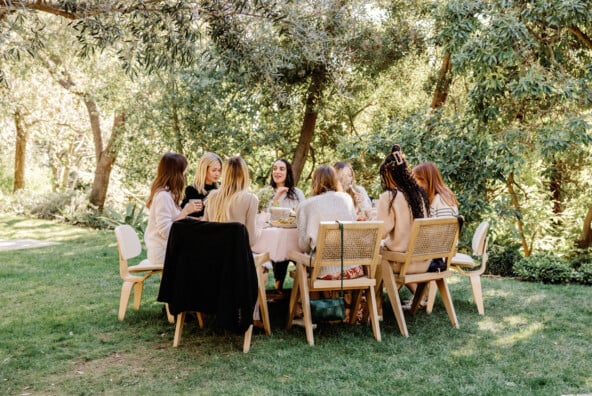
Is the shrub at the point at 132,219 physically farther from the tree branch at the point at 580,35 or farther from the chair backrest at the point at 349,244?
the tree branch at the point at 580,35

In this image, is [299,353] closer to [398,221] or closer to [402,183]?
[398,221]

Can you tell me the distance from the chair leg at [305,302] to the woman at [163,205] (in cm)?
120

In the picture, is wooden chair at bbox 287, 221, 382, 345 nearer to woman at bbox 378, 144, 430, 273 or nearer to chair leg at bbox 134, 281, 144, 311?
woman at bbox 378, 144, 430, 273

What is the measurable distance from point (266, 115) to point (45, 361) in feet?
24.4

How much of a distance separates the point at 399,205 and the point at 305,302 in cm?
114

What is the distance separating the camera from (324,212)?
14.8ft

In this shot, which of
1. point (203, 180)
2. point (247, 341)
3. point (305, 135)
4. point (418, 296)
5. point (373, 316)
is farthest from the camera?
point (305, 135)

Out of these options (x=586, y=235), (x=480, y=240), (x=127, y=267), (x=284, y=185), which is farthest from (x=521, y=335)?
(x=586, y=235)

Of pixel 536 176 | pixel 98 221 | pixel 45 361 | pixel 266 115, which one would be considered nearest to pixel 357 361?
pixel 45 361

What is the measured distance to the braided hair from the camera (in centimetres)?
472

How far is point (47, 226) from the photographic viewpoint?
1273 centimetres

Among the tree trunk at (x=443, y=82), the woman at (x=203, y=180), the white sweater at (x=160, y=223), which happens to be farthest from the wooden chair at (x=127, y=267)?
the tree trunk at (x=443, y=82)

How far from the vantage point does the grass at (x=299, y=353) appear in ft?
11.7

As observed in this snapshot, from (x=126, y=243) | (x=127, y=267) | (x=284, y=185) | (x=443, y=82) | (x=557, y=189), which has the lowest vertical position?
(x=127, y=267)
